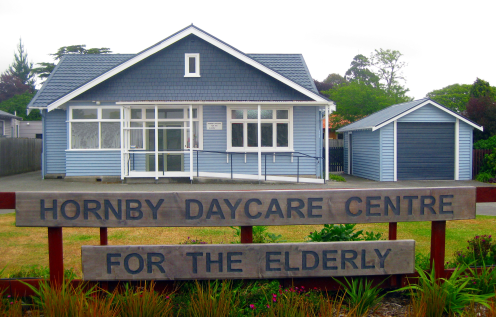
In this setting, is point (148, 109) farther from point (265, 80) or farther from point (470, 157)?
point (470, 157)

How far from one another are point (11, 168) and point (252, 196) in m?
22.1

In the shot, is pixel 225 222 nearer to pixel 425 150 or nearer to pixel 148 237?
pixel 148 237

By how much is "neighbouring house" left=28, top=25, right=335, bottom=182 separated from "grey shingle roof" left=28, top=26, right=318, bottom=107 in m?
0.95

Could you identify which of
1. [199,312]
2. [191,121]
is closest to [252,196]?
[199,312]

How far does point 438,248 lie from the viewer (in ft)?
14.2

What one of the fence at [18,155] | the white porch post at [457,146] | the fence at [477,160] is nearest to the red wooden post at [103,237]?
the white porch post at [457,146]

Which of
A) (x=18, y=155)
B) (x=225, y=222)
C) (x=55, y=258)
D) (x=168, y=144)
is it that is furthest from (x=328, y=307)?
(x=18, y=155)

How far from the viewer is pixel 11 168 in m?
22.7

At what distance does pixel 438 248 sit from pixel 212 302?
2.22m

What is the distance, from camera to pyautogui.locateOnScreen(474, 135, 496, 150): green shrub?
778 inches

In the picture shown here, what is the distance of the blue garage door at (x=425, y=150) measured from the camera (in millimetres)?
18984

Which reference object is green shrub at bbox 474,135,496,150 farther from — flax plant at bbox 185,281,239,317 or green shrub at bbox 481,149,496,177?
flax plant at bbox 185,281,239,317

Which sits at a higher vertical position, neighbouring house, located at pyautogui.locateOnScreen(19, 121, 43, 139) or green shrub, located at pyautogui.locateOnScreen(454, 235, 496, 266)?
neighbouring house, located at pyautogui.locateOnScreen(19, 121, 43, 139)

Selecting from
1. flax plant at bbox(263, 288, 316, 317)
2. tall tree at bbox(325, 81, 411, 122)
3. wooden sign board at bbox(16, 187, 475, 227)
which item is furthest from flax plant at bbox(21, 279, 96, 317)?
tall tree at bbox(325, 81, 411, 122)
